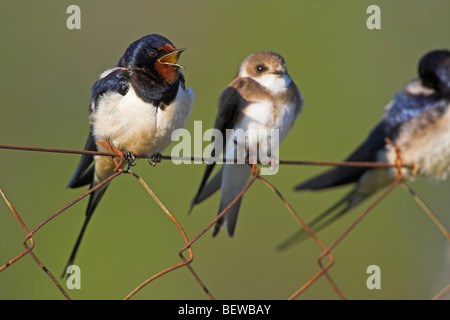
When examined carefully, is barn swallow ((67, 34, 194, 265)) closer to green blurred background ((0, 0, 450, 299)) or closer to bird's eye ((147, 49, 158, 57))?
bird's eye ((147, 49, 158, 57))

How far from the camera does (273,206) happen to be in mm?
4898

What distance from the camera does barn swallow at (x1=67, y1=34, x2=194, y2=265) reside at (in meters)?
2.17

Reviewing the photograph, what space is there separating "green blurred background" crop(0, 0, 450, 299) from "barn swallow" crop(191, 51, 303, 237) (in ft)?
5.29

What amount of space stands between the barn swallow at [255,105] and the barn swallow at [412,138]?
29 cm

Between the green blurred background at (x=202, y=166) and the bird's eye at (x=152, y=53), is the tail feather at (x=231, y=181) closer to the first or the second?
the bird's eye at (x=152, y=53)

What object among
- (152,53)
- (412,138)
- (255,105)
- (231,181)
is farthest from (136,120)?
(412,138)

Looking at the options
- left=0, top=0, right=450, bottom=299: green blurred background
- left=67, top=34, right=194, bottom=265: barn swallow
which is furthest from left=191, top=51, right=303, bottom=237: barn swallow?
left=0, top=0, right=450, bottom=299: green blurred background

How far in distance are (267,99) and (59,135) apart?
2774 millimetres

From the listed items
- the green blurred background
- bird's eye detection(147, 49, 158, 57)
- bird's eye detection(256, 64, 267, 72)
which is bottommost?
the green blurred background

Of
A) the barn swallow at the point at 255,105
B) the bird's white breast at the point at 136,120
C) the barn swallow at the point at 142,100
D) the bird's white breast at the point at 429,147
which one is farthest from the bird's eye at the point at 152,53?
the bird's white breast at the point at 429,147

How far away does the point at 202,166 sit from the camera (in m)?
4.45

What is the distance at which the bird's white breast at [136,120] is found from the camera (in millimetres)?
2164

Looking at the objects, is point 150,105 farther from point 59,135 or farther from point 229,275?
point 59,135
